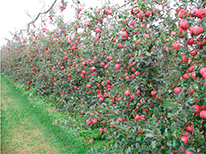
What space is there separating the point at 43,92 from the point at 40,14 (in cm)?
443

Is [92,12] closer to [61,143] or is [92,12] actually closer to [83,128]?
[83,128]

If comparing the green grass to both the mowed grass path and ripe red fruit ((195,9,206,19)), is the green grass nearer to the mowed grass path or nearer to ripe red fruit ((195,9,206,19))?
the mowed grass path

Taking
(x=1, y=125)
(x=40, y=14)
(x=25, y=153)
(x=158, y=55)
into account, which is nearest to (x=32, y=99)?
(x=1, y=125)

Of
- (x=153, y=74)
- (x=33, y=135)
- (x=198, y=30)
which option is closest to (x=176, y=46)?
(x=198, y=30)

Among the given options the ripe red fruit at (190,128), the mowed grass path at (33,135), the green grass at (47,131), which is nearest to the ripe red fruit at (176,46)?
the ripe red fruit at (190,128)

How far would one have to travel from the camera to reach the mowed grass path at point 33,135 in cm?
341

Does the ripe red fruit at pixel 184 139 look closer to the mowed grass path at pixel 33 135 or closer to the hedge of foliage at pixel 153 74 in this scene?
the hedge of foliage at pixel 153 74

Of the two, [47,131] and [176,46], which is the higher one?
[176,46]

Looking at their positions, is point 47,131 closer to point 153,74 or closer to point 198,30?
point 153,74

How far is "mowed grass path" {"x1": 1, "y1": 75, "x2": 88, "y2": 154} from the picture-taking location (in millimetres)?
3414

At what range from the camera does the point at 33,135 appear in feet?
13.2

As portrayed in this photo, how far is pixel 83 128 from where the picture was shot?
3.59 metres

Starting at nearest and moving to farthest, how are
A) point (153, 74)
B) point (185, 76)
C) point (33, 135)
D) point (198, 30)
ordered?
point (198, 30), point (185, 76), point (153, 74), point (33, 135)

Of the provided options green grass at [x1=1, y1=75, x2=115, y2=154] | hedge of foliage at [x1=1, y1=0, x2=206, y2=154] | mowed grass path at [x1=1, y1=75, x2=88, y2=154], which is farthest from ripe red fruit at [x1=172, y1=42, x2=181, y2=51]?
mowed grass path at [x1=1, y1=75, x2=88, y2=154]
